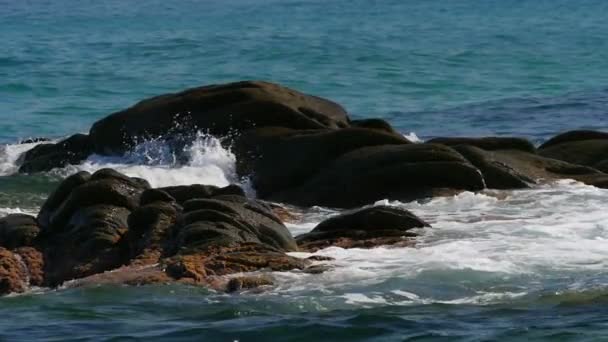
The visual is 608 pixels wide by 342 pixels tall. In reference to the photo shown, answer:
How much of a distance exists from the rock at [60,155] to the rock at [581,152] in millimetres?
6534

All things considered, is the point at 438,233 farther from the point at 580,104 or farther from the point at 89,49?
the point at 89,49

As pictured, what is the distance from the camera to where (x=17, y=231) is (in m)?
14.9

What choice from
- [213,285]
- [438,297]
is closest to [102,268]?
[213,285]

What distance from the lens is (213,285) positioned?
12867 millimetres

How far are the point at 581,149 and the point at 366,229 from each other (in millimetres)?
5896

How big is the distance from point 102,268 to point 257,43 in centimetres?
3546

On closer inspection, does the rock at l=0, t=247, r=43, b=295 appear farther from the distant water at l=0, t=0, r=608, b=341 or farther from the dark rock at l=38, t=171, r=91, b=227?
the dark rock at l=38, t=171, r=91, b=227

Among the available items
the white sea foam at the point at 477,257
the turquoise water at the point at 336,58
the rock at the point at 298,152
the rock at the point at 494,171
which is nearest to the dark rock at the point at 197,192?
the white sea foam at the point at 477,257

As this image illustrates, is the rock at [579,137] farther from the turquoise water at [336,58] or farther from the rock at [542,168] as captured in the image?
the turquoise water at [336,58]

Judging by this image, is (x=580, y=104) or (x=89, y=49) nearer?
(x=580, y=104)

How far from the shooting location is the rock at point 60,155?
21.8 metres

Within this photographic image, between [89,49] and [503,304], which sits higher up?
[89,49]

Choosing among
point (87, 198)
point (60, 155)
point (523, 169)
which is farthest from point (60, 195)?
point (60, 155)

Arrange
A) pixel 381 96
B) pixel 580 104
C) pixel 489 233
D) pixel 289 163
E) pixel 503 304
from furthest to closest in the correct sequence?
1. pixel 381 96
2. pixel 580 104
3. pixel 289 163
4. pixel 489 233
5. pixel 503 304
